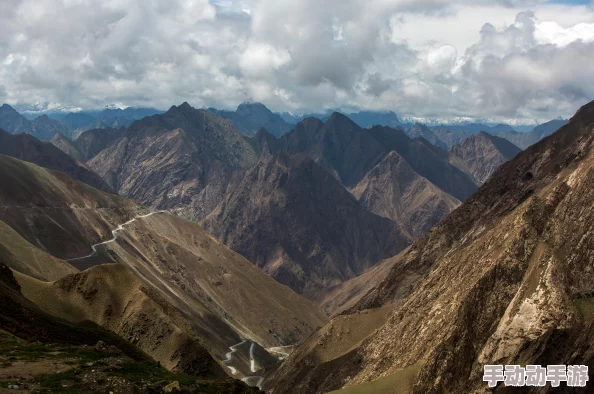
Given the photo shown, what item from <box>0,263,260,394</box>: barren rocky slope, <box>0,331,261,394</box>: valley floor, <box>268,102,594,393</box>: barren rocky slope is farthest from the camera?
<box>268,102,594,393</box>: barren rocky slope

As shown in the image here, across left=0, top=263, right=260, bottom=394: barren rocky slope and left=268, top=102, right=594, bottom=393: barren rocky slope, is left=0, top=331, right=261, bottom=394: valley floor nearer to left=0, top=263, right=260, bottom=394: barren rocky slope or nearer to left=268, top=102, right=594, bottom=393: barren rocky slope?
left=0, top=263, right=260, bottom=394: barren rocky slope

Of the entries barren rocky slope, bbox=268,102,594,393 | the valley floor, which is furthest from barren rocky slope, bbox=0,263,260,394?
barren rocky slope, bbox=268,102,594,393

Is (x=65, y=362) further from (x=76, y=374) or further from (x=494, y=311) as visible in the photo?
(x=494, y=311)

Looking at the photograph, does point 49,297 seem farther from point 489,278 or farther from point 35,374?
point 489,278

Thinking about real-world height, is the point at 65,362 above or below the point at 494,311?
above

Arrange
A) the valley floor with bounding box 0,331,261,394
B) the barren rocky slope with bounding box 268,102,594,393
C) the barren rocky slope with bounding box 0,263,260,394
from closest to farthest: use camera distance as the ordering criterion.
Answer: the valley floor with bounding box 0,331,261,394 < the barren rocky slope with bounding box 0,263,260,394 < the barren rocky slope with bounding box 268,102,594,393

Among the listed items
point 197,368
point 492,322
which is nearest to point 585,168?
point 492,322

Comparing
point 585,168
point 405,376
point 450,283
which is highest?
point 585,168

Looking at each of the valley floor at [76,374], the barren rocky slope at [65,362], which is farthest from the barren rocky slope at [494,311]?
the valley floor at [76,374]

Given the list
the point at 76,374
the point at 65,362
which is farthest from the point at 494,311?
the point at 76,374
